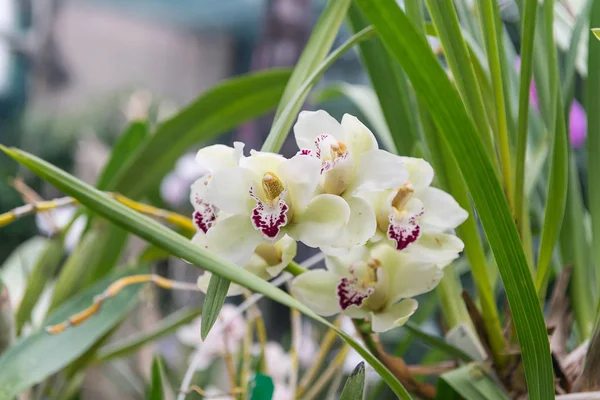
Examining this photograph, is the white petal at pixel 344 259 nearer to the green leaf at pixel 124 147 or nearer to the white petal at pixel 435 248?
the white petal at pixel 435 248

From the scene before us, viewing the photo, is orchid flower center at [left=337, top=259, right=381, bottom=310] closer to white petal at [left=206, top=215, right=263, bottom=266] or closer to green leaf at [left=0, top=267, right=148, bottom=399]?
white petal at [left=206, top=215, right=263, bottom=266]

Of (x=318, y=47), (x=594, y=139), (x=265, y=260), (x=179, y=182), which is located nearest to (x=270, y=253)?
(x=265, y=260)

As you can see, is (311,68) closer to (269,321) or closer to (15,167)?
(269,321)

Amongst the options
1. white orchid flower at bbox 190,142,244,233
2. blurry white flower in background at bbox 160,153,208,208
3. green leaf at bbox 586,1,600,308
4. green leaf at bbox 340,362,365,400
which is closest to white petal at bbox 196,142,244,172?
white orchid flower at bbox 190,142,244,233

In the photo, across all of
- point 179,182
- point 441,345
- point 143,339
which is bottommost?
point 179,182

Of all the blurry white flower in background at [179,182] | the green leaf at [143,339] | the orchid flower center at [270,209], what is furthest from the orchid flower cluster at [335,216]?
the blurry white flower in background at [179,182]

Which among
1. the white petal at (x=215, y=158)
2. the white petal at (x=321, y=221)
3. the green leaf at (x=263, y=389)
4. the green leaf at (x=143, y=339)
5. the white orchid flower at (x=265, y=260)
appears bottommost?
the green leaf at (x=143, y=339)

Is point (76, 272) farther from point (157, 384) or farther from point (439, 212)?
point (439, 212)
